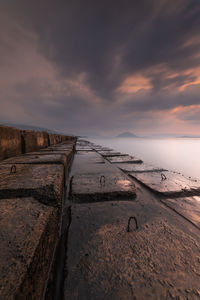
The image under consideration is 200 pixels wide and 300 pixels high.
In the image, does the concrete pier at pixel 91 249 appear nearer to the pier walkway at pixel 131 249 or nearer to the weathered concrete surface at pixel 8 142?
the pier walkway at pixel 131 249

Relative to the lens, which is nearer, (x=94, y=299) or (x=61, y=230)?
(x=94, y=299)

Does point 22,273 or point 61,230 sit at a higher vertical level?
point 22,273

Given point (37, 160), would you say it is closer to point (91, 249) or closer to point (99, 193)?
point (99, 193)

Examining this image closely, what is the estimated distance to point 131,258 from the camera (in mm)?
733

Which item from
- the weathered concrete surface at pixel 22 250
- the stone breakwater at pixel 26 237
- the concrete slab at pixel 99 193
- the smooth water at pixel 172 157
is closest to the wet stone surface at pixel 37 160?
the concrete slab at pixel 99 193

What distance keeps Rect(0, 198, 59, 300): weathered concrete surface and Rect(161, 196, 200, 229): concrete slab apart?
1.25 metres

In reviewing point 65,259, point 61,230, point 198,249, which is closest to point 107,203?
point 61,230

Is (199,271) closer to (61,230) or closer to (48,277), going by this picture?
(48,277)

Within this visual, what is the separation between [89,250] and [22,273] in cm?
48

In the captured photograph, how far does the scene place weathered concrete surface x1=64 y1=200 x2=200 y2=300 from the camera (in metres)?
0.59

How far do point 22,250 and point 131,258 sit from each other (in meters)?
0.61

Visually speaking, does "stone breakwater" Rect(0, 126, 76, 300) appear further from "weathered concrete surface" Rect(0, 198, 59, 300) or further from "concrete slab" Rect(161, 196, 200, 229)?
"concrete slab" Rect(161, 196, 200, 229)

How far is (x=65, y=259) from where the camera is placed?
75cm

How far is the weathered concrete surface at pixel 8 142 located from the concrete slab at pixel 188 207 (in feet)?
8.60
